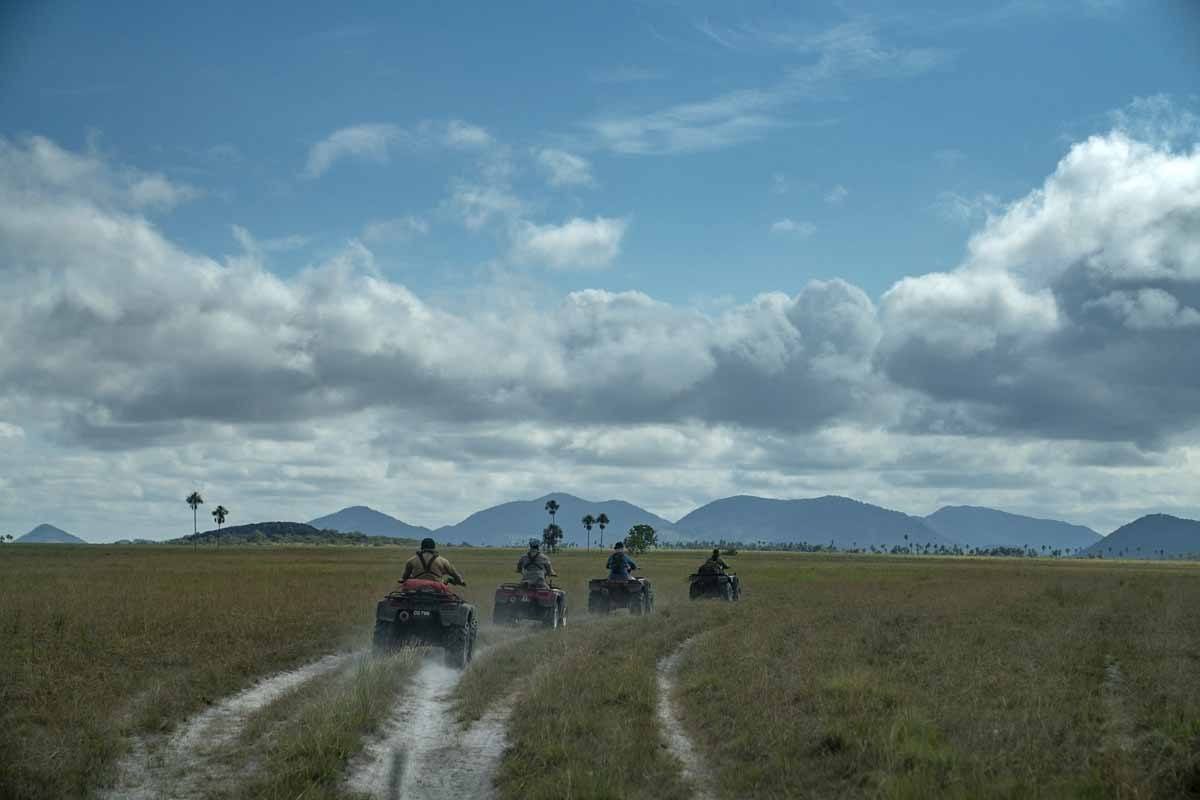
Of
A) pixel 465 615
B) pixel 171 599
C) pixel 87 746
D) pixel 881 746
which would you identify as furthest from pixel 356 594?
pixel 881 746

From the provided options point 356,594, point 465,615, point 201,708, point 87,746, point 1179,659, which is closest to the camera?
point 87,746

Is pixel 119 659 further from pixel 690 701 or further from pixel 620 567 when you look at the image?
pixel 620 567

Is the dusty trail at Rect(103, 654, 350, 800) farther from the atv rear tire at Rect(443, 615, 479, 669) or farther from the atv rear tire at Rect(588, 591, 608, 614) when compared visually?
the atv rear tire at Rect(588, 591, 608, 614)

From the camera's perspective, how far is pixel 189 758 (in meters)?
12.1

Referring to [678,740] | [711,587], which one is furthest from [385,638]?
[711,587]

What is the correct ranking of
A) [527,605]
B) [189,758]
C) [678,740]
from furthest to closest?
[527,605] < [678,740] < [189,758]

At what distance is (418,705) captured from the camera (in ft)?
51.0

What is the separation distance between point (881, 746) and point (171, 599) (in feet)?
93.7

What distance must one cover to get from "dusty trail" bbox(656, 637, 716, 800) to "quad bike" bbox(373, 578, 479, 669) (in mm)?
3803

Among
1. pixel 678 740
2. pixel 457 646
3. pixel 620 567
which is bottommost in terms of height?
pixel 678 740

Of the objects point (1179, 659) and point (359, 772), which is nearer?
point (359, 772)

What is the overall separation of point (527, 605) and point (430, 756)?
13.4 m

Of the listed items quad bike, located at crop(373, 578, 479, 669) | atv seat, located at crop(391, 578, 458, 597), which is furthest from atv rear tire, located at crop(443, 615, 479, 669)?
atv seat, located at crop(391, 578, 458, 597)

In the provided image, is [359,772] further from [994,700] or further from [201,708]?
[994,700]
